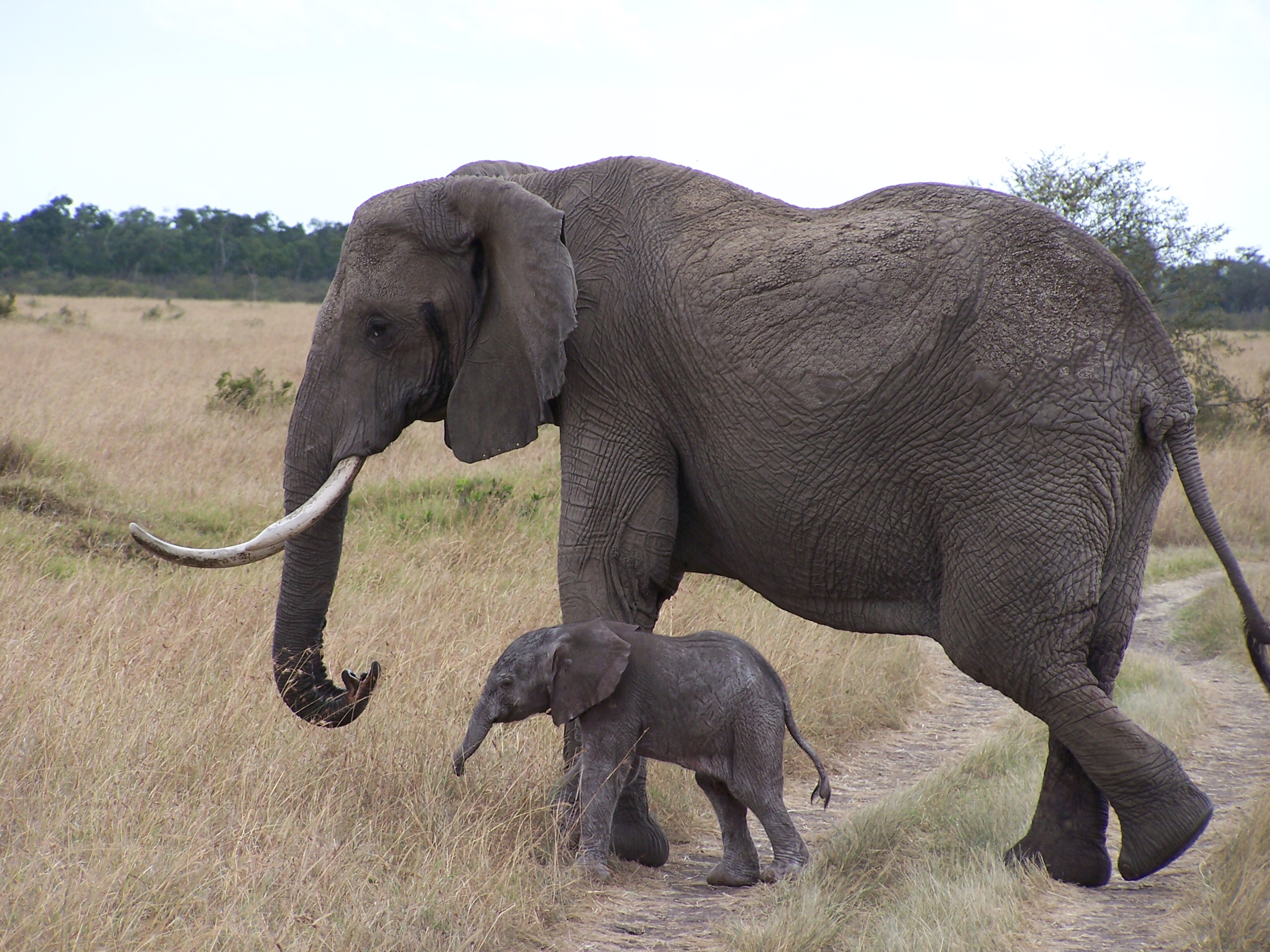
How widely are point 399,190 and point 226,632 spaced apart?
2507 millimetres

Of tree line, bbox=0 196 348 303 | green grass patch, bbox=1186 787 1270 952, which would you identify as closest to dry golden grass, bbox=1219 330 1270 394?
green grass patch, bbox=1186 787 1270 952

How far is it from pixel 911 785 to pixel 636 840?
1.67 m

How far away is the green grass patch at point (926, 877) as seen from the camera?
351 centimetres

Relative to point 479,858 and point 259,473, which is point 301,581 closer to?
point 479,858

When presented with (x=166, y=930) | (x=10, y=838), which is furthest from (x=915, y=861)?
(x=10, y=838)

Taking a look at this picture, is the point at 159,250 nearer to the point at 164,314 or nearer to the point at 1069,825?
the point at 164,314

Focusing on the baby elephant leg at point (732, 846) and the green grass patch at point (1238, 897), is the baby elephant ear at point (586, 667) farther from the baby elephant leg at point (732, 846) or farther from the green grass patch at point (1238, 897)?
the green grass patch at point (1238, 897)

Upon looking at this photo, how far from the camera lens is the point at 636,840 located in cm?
434

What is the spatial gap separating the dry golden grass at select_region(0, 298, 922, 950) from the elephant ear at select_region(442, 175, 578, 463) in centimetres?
127

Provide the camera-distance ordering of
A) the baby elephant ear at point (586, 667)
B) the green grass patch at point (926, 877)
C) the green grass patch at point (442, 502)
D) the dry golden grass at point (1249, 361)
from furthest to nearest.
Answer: the dry golden grass at point (1249, 361) → the green grass patch at point (442, 502) → the baby elephant ear at point (586, 667) → the green grass patch at point (926, 877)

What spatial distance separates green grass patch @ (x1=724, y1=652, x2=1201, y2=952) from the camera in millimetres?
3514

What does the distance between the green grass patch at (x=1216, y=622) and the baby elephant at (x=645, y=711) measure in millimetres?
5063

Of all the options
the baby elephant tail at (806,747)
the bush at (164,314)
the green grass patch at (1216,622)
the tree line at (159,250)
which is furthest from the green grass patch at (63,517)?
the tree line at (159,250)

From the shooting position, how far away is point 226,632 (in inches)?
226
